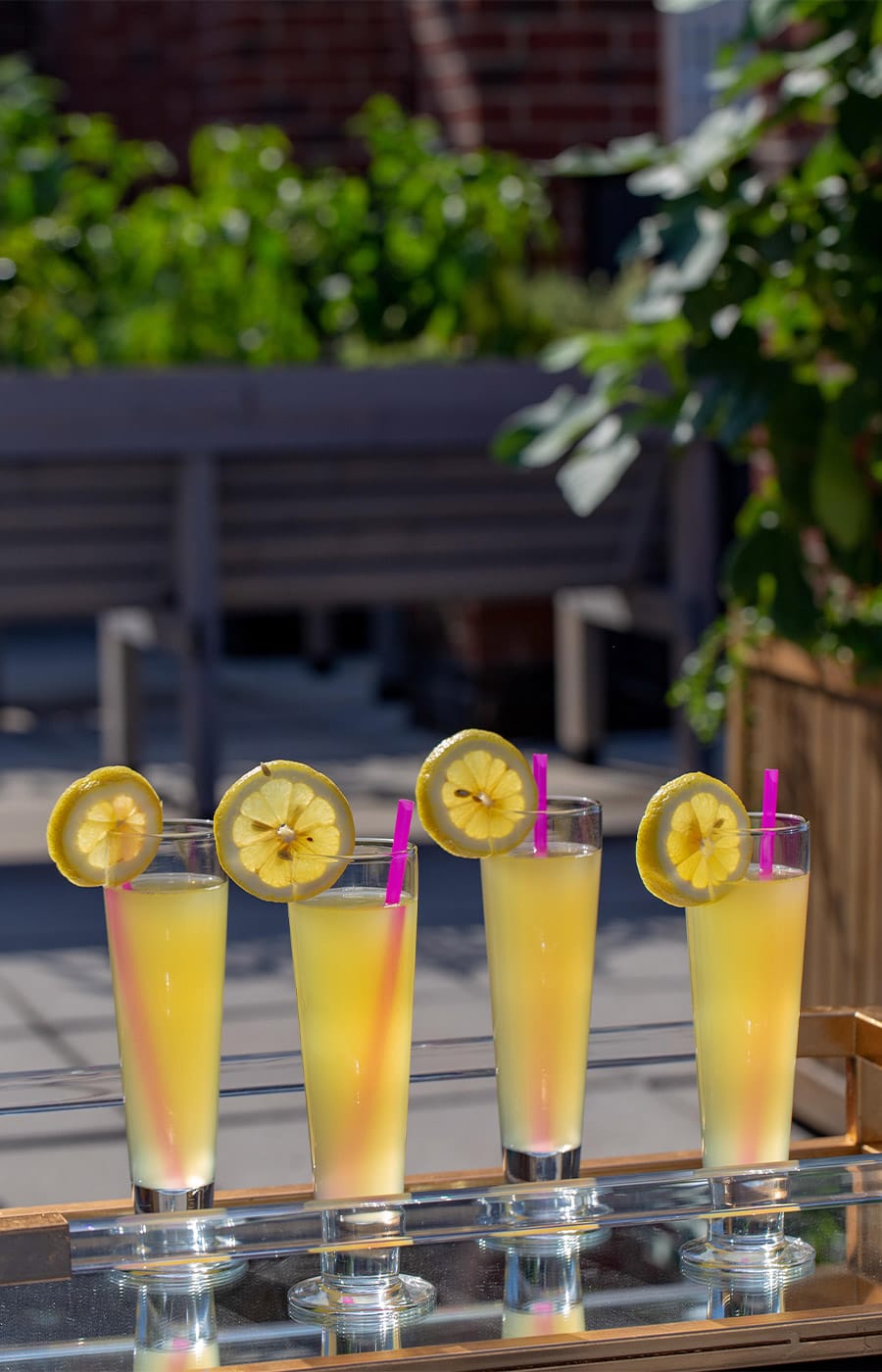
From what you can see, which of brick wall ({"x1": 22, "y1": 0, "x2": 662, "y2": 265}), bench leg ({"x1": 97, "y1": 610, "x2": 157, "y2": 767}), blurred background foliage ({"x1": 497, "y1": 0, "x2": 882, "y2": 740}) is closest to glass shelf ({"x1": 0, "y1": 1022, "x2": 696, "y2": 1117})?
blurred background foliage ({"x1": 497, "y1": 0, "x2": 882, "y2": 740})

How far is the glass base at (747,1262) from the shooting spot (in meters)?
0.95

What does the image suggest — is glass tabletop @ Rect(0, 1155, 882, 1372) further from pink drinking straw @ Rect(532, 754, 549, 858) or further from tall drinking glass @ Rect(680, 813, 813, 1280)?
pink drinking straw @ Rect(532, 754, 549, 858)

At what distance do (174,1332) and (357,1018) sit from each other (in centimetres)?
18

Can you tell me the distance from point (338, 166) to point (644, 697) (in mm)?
2299

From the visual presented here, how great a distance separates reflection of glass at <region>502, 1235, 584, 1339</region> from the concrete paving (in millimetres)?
173

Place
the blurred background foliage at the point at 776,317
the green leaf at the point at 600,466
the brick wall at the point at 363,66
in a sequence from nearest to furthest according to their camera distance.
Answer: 1. the blurred background foliage at the point at 776,317
2. the green leaf at the point at 600,466
3. the brick wall at the point at 363,66

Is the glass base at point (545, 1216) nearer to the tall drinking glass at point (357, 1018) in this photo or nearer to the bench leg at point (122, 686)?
the tall drinking glass at point (357, 1018)

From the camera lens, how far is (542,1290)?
3.07 feet

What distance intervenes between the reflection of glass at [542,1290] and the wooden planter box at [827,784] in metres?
1.25

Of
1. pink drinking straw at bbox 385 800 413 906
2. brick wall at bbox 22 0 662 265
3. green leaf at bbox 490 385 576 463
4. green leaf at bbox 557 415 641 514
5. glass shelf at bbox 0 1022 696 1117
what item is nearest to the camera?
pink drinking straw at bbox 385 800 413 906

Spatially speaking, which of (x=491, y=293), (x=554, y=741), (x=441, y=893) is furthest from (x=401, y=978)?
(x=554, y=741)

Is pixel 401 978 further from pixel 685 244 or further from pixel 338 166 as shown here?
pixel 338 166

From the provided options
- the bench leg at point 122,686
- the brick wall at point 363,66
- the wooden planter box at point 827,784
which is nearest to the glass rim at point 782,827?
the wooden planter box at point 827,784

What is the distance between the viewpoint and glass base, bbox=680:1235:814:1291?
3.10 feet
